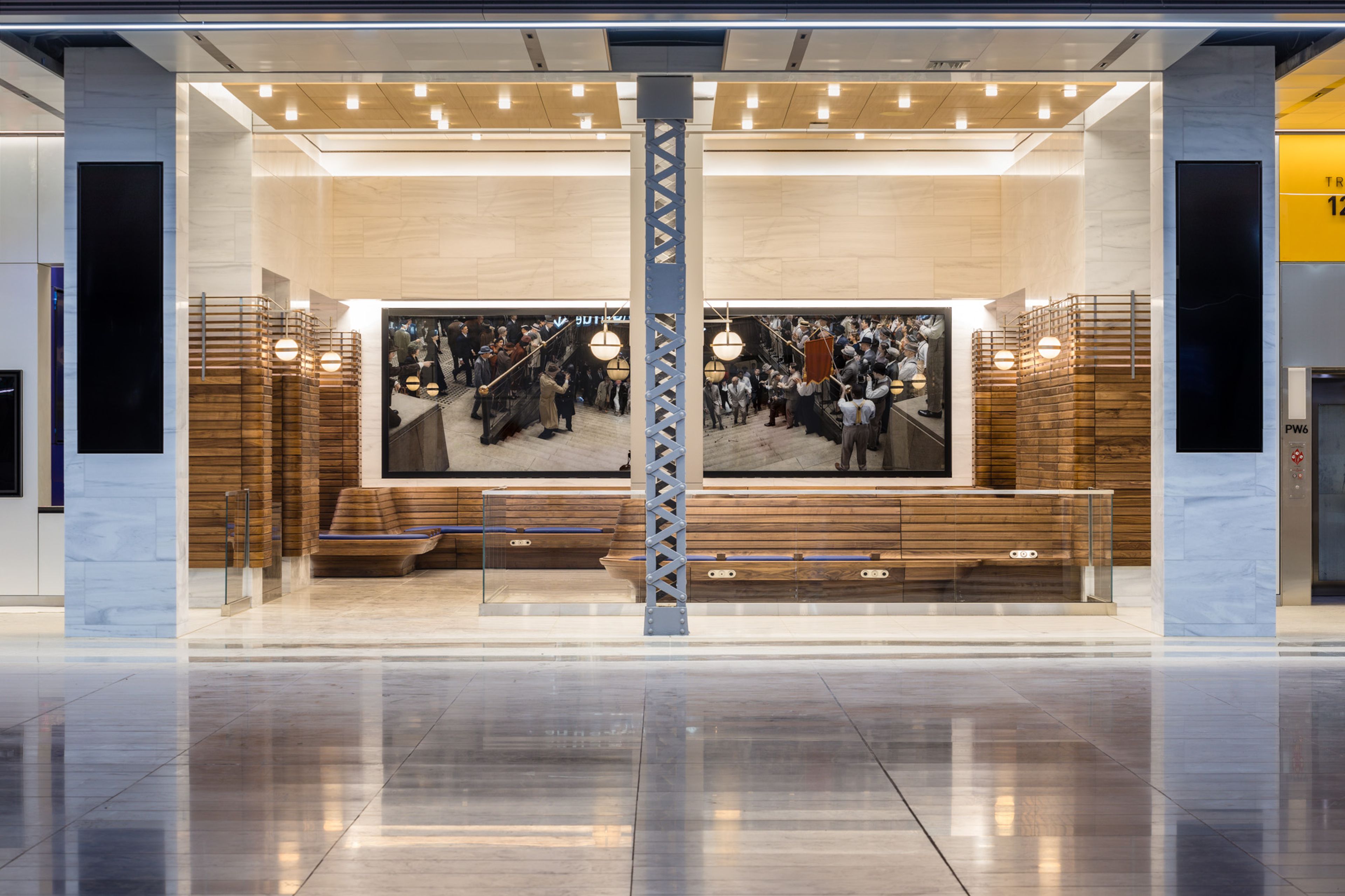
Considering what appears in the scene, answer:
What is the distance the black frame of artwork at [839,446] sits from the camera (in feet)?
50.5

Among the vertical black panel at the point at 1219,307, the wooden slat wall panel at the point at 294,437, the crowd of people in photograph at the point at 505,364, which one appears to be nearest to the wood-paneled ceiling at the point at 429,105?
the wooden slat wall panel at the point at 294,437

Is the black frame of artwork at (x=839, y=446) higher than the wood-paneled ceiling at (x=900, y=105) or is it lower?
lower

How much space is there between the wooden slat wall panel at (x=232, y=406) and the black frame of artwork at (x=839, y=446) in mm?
6121

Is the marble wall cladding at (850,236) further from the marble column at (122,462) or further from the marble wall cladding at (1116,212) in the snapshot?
the marble column at (122,462)

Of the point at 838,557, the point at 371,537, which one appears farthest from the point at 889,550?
the point at 371,537

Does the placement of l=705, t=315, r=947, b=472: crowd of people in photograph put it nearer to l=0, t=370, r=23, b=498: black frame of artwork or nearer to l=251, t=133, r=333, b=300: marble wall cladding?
l=251, t=133, r=333, b=300: marble wall cladding

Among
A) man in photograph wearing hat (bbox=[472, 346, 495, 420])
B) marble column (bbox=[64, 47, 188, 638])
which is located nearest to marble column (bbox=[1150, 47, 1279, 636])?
marble column (bbox=[64, 47, 188, 638])

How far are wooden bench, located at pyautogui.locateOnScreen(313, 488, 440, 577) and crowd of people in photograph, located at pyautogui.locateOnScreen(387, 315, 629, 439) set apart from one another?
80.2 inches

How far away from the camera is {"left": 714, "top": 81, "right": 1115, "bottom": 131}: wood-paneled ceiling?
9.85 meters

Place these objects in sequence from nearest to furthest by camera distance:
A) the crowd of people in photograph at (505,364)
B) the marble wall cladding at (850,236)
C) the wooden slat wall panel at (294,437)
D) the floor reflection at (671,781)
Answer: the floor reflection at (671,781) < the wooden slat wall panel at (294,437) < the marble wall cladding at (850,236) < the crowd of people in photograph at (505,364)

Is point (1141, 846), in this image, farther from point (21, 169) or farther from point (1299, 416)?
point (21, 169)

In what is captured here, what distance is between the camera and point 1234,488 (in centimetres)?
905

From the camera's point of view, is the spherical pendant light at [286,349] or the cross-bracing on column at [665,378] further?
the spherical pendant light at [286,349]

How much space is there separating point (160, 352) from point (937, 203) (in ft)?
32.3
